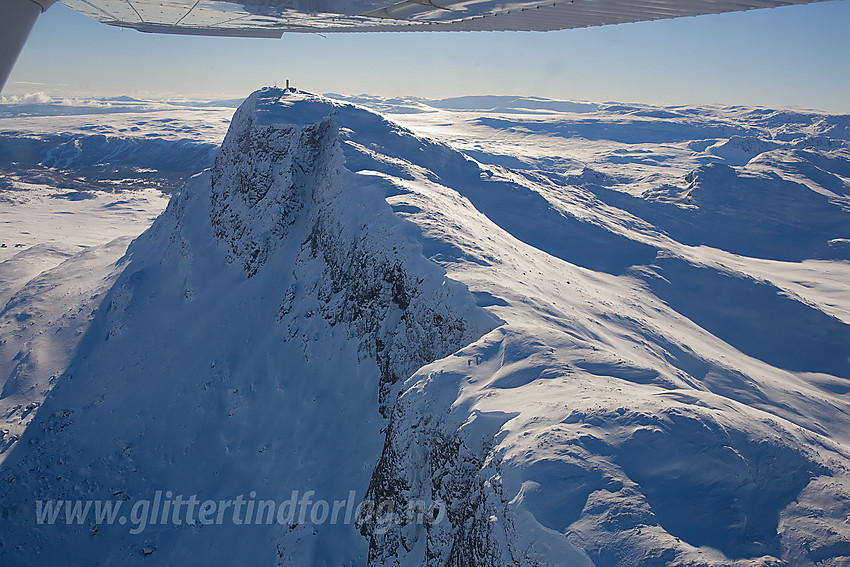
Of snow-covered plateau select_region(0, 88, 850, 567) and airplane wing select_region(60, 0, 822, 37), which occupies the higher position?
airplane wing select_region(60, 0, 822, 37)

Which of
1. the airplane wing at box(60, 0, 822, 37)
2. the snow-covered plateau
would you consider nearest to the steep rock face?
the snow-covered plateau

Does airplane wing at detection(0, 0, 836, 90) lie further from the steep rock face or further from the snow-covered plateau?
the steep rock face

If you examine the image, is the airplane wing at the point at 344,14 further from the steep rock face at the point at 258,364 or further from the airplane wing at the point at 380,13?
the steep rock face at the point at 258,364

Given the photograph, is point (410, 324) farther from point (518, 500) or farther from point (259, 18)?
point (259, 18)

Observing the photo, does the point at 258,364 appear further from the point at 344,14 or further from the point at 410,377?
the point at 344,14

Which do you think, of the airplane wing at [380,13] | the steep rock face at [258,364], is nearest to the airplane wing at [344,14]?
the airplane wing at [380,13]

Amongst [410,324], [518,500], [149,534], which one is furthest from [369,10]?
[149,534]
